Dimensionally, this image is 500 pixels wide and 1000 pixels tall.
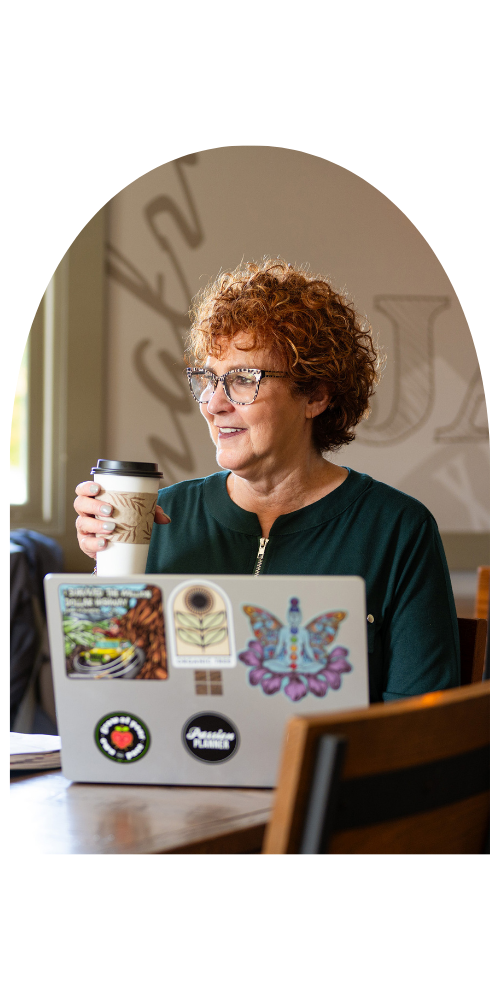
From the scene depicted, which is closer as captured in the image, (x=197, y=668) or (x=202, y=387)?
(x=197, y=668)

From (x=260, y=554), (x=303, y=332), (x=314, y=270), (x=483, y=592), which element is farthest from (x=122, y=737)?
(x=314, y=270)

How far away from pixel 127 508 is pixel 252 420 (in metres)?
0.39

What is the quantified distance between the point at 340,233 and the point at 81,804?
293cm

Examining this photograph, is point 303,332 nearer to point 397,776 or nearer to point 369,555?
point 369,555

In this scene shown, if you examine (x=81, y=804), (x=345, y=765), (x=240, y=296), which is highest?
(x=240, y=296)

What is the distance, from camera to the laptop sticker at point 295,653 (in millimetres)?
924

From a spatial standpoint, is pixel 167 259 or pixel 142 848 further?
pixel 167 259

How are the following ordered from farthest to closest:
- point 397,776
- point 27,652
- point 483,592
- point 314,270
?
point 314,270
point 27,652
point 483,592
point 397,776

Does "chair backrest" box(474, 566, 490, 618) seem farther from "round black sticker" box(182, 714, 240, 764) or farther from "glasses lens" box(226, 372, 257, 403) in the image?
"round black sticker" box(182, 714, 240, 764)

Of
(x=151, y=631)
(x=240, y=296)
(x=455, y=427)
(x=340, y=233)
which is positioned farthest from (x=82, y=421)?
(x=151, y=631)

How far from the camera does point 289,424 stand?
159 cm

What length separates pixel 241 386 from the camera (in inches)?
60.4

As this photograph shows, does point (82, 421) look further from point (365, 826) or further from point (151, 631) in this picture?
point (365, 826)

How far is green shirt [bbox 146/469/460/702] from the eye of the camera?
1404 millimetres
